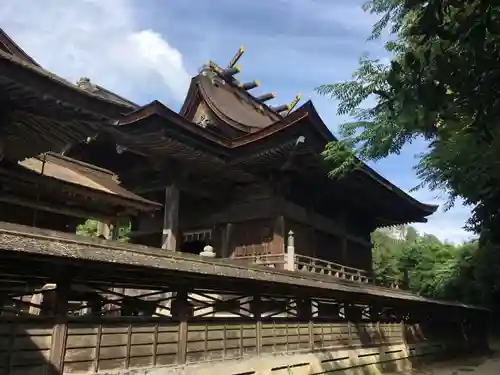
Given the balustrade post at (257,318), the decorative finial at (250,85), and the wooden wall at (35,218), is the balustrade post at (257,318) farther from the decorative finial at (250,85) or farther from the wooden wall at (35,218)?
the decorative finial at (250,85)

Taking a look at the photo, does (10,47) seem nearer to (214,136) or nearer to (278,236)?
(214,136)

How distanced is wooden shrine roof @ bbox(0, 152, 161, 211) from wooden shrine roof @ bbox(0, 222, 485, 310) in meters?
3.62

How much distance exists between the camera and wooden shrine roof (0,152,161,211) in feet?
32.2

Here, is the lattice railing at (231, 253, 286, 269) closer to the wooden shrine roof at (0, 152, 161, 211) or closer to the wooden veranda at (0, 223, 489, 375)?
the wooden veranda at (0, 223, 489, 375)

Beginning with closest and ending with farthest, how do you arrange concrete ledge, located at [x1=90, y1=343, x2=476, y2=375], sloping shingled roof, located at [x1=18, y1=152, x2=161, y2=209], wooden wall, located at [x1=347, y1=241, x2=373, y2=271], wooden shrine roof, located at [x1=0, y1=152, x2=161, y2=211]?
concrete ledge, located at [x1=90, y1=343, x2=476, y2=375], wooden shrine roof, located at [x1=0, y1=152, x2=161, y2=211], sloping shingled roof, located at [x1=18, y1=152, x2=161, y2=209], wooden wall, located at [x1=347, y1=241, x2=373, y2=271]

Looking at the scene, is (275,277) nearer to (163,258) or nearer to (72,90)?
(163,258)

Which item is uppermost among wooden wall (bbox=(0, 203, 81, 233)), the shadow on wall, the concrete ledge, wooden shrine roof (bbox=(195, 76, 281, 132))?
wooden shrine roof (bbox=(195, 76, 281, 132))

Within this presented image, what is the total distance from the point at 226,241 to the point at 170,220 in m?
3.31

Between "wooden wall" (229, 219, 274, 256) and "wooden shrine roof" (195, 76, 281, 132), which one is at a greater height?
"wooden shrine roof" (195, 76, 281, 132)

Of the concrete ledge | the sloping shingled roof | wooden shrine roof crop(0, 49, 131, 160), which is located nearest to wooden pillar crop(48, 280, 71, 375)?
the concrete ledge

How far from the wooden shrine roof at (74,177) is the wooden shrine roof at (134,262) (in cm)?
362

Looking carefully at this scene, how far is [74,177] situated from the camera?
12.0 meters

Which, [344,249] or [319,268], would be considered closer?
[319,268]

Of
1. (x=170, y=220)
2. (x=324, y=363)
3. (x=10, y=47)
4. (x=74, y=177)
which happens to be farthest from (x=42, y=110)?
(x=324, y=363)
